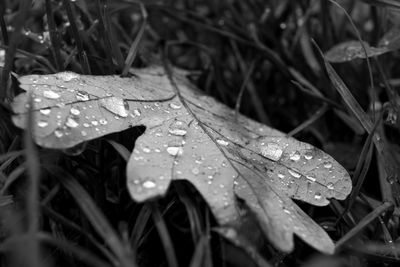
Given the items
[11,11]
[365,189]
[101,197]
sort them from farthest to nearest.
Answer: [11,11] → [365,189] → [101,197]

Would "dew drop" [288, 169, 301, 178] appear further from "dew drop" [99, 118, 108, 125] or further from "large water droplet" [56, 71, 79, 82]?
"large water droplet" [56, 71, 79, 82]

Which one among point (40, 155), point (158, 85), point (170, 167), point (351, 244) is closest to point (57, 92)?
point (40, 155)

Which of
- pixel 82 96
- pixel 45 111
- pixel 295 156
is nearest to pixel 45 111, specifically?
pixel 45 111

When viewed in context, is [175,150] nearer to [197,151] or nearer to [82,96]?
[197,151]

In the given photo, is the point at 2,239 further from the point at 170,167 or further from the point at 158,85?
the point at 158,85

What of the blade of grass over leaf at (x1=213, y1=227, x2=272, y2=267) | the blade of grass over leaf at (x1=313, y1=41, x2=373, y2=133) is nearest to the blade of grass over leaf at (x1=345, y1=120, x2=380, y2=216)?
the blade of grass over leaf at (x1=313, y1=41, x2=373, y2=133)

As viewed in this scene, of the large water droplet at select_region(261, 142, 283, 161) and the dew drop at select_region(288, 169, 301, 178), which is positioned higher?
the large water droplet at select_region(261, 142, 283, 161)

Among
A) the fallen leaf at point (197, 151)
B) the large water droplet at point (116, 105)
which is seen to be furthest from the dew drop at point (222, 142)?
the large water droplet at point (116, 105)

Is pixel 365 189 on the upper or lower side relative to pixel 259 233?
lower
